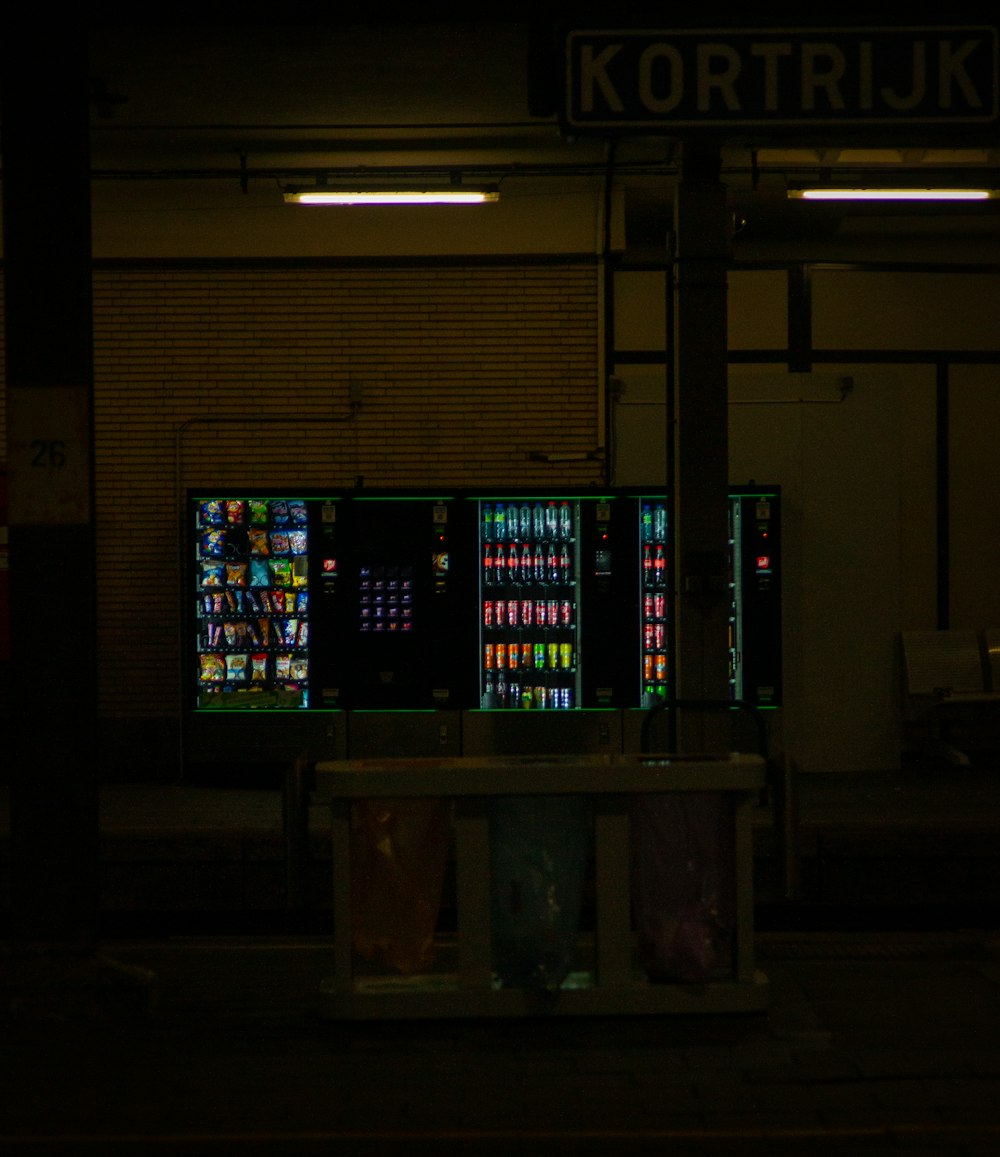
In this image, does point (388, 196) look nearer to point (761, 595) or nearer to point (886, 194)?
point (886, 194)

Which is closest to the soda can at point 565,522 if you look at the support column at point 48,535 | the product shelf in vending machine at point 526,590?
the product shelf in vending machine at point 526,590

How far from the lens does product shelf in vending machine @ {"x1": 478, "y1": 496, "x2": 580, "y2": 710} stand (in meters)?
12.1

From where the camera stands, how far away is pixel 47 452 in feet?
20.6

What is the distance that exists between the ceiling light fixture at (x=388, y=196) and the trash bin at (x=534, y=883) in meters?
6.94

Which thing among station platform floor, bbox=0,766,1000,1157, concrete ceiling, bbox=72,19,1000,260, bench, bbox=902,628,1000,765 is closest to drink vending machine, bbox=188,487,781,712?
bench, bbox=902,628,1000,765

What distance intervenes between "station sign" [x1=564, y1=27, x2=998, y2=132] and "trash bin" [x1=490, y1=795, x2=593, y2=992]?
3141mm

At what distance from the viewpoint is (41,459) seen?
6.28 metres

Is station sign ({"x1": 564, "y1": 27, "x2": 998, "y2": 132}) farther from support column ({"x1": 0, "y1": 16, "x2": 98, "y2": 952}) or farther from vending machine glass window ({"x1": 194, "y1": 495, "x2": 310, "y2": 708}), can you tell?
vending machine glass window ({"x1": 194, "y1": 495, "x2": 310, "y2": 708})

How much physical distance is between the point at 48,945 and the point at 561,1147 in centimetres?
273

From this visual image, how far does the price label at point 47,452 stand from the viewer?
6266 millimetres

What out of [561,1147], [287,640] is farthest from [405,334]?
[561,1147]

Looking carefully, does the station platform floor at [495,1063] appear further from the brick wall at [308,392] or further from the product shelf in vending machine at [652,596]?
the brick wall at [308,392]

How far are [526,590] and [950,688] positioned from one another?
4.06m

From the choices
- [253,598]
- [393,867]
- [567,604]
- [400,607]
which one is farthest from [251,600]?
[393,867]
